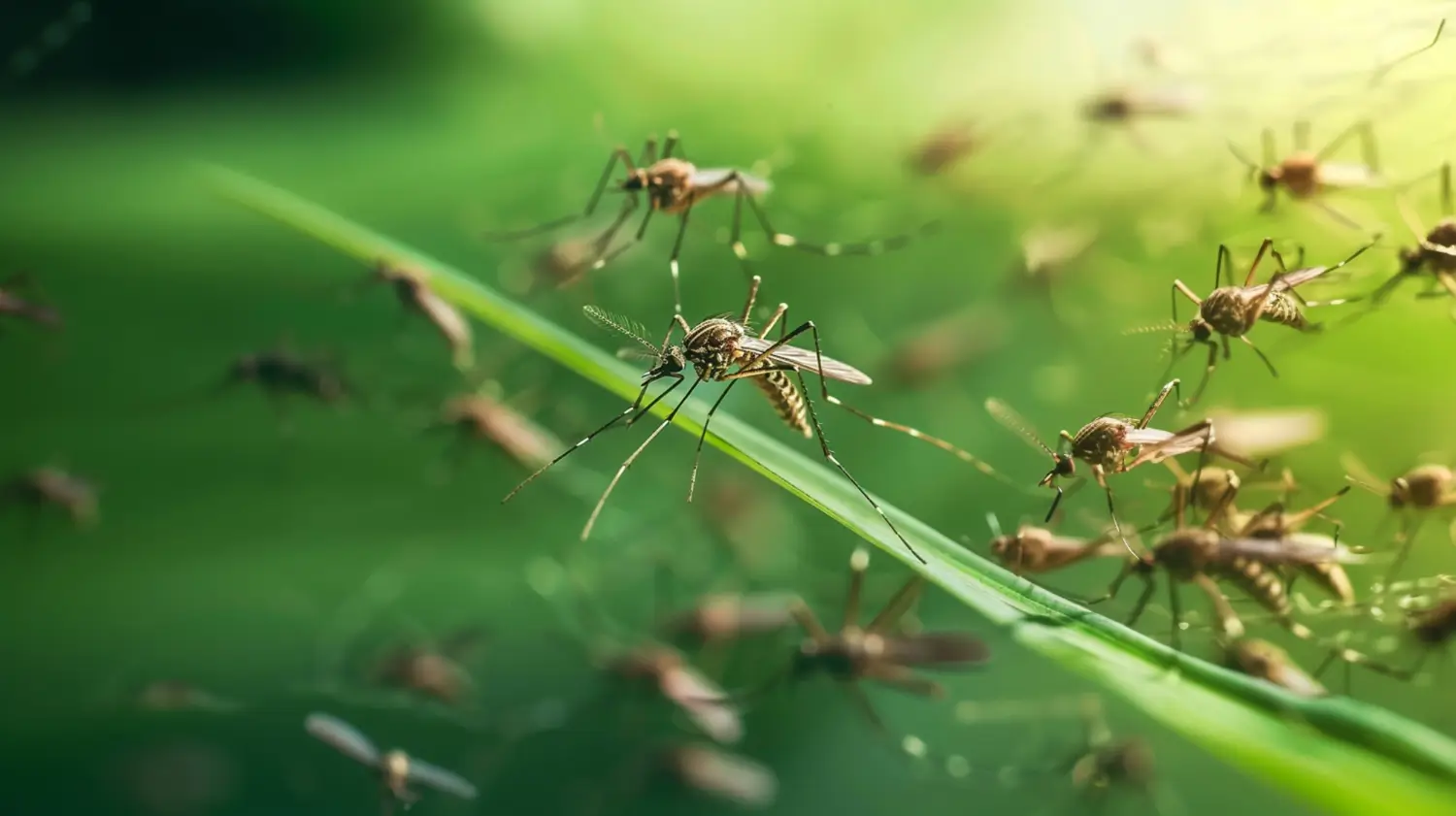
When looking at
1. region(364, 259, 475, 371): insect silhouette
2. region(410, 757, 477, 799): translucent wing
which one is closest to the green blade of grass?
region(364, 259, 475, 371): insect silhouette

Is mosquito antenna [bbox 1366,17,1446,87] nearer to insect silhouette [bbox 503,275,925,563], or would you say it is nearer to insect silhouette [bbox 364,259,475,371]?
insect silhouette [bbox 503,275,925,563]

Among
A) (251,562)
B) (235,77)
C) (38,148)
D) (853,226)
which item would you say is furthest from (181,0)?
(853,226)

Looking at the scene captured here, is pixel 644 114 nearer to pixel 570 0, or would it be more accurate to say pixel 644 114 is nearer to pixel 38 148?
pixel 570 0

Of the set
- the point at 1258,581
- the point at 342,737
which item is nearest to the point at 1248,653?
the point at 1258,581

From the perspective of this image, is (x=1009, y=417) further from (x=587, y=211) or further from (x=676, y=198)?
(x=587, y=211)

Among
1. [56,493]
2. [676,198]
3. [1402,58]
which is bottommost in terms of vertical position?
[56,493]
